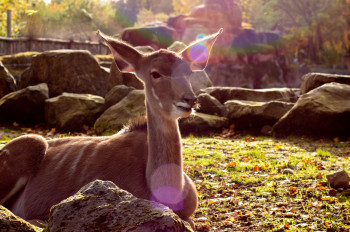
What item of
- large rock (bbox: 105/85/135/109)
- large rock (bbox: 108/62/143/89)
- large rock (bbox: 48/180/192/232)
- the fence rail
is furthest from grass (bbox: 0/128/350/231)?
the fence rail

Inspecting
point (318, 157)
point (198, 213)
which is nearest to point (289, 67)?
point (318, 157)

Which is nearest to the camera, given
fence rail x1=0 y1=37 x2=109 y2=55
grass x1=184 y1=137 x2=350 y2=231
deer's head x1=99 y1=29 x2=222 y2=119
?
deer's head x1=99 y1=29 x2=222 y2=119

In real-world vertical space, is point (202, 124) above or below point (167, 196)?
below

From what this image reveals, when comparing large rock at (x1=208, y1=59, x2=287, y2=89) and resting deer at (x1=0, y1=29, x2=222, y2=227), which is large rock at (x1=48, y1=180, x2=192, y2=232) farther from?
large rock at (x1=208, y1=59, x2=287, y2=89)

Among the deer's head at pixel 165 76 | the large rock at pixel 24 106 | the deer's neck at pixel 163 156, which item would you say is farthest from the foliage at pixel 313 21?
the deer's neck at pixel 163 156

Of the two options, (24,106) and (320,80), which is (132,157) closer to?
(24,106)

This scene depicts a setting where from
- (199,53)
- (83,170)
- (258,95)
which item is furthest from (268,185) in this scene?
(258,95)

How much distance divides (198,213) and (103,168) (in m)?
1.55

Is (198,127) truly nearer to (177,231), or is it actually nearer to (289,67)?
(177,231)

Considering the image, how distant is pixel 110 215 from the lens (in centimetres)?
→ 264

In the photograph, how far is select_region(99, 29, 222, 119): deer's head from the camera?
4.08m

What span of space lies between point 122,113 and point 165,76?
Answer: 7.96m

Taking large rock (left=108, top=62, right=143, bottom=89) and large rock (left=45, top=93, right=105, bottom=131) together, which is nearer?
large rock (left=45, top=93, right=105, bottom=131)

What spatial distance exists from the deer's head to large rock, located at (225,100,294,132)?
7.69m
